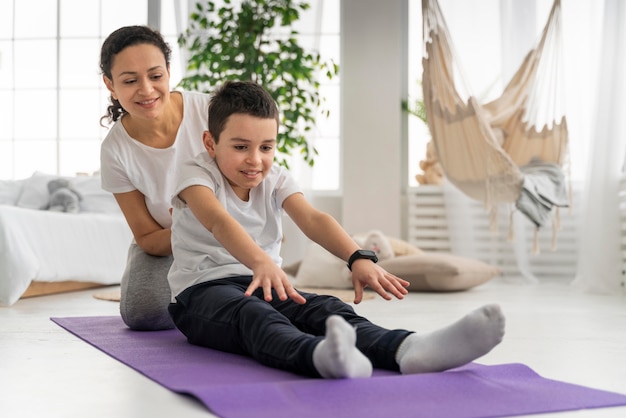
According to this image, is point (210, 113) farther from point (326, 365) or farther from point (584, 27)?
point (584, 27)

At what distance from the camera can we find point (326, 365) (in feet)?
4.21

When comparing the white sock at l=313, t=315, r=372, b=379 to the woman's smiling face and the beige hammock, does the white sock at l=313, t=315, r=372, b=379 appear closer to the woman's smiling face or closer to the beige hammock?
the woman's smiling face

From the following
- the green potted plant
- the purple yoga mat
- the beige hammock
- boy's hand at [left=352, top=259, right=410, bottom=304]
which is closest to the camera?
the purple yoga mat

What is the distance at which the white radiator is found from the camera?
4.57 m

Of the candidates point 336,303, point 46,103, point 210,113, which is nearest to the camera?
point 336,303

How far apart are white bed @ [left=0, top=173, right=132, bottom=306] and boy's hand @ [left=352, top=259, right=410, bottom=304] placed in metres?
1.87

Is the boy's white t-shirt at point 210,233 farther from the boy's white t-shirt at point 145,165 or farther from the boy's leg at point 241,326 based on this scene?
the boy's white t-shirt at point 145,165

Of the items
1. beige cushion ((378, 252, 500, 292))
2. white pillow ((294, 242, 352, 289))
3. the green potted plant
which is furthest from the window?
beige cushion ((378, 252, 500, 292))

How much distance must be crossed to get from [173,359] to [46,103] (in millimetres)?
4312

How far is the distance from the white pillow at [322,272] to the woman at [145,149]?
1807 millimetres

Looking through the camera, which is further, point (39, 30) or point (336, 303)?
point (39, 30)

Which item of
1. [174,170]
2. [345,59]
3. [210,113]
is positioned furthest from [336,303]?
[345,59]

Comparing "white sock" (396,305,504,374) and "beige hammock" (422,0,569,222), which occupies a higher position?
"beige hammock" (422,0,569,222)

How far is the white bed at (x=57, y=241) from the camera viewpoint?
10.2 ft
